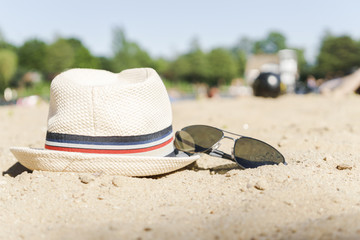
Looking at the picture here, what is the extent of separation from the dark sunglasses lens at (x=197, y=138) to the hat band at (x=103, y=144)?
435 mm

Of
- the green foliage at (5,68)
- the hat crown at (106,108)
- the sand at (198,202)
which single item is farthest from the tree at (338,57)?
the hat crown at (106,108)

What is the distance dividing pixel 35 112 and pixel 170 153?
5692mm

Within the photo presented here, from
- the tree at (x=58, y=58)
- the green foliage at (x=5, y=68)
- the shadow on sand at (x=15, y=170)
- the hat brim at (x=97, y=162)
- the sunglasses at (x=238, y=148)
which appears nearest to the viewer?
the hat brim at (x=97, y=162)

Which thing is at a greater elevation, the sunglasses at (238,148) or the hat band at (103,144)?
the hat band at (103,144)

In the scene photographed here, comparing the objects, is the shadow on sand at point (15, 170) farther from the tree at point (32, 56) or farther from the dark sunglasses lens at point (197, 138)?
the tree at point (32, 56)

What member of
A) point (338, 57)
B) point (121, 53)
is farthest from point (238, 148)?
point (338, 57)

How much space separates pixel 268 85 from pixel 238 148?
877cm

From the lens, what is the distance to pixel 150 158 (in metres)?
2.62

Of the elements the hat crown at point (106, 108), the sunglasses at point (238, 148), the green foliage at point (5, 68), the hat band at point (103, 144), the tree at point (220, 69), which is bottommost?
the tree at point (220, 69)

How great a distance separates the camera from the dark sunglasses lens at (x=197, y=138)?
307 centimetres

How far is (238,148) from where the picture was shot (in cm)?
294

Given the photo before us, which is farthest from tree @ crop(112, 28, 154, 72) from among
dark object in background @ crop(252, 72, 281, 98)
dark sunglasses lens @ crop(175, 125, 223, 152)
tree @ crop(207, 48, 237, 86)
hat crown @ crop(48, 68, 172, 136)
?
hat crown @ crop(48, 68, 172, 136)

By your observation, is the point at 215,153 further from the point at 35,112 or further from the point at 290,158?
the point at 35,112

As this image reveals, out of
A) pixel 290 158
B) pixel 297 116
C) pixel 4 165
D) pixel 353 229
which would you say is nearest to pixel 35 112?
pixel 4 165
